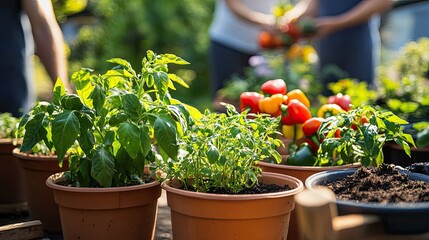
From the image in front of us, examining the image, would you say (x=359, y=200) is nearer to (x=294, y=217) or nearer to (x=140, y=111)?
(x=294, y=217)

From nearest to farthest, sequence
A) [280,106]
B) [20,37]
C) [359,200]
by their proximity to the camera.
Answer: [359,200] < [280,106] < [20,37]

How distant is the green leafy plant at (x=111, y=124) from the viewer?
4.80 ft

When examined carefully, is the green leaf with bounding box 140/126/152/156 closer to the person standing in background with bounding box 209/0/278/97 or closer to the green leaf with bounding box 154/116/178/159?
the green leaf with bounding box 154/116/178/159

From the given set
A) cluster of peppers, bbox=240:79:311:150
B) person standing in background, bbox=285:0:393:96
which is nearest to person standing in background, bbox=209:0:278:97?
person standing in background, bbox=285:0:393:96

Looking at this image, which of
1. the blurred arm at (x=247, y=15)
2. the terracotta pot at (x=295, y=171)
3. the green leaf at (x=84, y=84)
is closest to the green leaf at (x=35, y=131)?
the green leaf at (x=84, y=84)

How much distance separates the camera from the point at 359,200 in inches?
45.0

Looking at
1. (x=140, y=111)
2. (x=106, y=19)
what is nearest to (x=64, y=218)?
(x=140, y=111)

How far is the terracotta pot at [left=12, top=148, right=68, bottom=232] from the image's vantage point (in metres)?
1.83

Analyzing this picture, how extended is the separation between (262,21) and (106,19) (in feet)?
18.1

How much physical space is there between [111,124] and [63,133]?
13cm

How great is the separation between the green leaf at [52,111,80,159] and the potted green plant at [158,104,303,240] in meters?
0.26

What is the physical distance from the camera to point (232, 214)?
4.37 ft

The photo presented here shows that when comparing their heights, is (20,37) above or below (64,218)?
above

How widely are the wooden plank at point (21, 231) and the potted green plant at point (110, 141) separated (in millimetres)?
98
